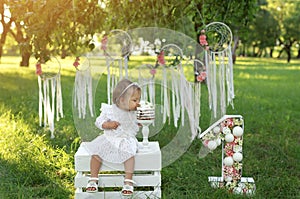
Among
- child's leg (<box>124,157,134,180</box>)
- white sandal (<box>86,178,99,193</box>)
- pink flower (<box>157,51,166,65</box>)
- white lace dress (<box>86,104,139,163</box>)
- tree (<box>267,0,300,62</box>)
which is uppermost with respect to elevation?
tree (<box>267,0,300,62</box>)

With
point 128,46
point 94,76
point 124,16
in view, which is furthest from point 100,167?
point 124,16

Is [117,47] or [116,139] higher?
[117,47]

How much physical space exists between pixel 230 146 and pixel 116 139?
806 millimetres

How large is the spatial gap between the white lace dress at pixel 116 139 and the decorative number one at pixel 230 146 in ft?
1.67

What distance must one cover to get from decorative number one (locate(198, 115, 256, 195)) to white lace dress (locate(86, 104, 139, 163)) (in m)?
0.51

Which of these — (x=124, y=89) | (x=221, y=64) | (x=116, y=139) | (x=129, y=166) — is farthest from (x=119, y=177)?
(x=221, y=64)

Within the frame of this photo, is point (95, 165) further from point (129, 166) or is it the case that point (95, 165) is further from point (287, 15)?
point (287, 15)

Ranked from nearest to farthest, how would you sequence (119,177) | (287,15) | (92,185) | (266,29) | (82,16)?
1. (92,185)
2. (119,177)
3. (82,16)
4. (287,15)
5. (266,29)

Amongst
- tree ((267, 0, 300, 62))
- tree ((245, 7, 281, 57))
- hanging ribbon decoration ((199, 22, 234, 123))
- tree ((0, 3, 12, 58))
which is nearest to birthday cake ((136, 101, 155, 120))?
hanging ribbon decoration ((199, 22, 234, 123))

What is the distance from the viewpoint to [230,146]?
10.9 feet

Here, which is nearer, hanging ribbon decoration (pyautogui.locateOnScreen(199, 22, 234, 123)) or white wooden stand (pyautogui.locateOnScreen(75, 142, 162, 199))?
white wooden stand (pyautogui.locateOnScreen(75, 142, 162, 199))

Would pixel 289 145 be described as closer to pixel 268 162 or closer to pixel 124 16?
pixel 268 162

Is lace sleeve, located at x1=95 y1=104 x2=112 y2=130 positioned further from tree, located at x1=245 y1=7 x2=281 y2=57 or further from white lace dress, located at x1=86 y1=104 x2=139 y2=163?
tree, located at x1=245 y1=7 x2=281 y2=57

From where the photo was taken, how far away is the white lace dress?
301 centimetres
